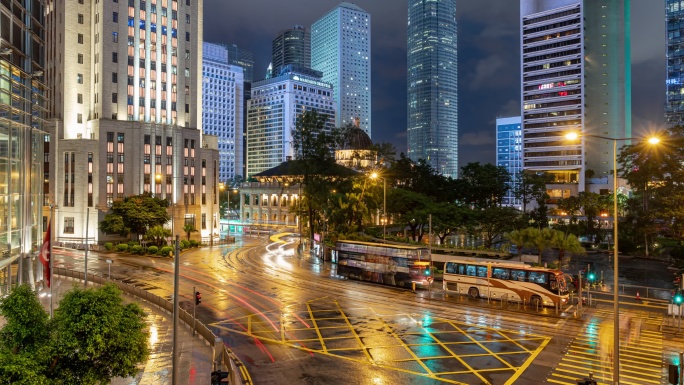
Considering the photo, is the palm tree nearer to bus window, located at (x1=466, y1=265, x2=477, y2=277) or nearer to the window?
bus window, located at (x1=466, y1=265, x2=477, y2=277)

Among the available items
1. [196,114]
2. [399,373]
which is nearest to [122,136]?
[196,114]

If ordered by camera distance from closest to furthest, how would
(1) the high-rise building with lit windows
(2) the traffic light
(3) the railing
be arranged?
(2) the traffic light
(3) the railing
(1) the high-rise building with lit windows

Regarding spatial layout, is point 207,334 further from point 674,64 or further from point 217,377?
point 674,64

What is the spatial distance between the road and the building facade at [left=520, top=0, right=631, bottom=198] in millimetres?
104418

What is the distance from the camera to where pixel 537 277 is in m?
34.0

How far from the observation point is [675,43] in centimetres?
13825

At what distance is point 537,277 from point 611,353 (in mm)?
10756

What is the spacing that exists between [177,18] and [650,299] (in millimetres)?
83612

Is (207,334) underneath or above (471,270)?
underneath

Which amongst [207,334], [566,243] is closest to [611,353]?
[207,334]

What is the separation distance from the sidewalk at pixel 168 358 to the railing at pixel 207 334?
1.52 feet

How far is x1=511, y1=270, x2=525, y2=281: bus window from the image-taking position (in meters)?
34.8

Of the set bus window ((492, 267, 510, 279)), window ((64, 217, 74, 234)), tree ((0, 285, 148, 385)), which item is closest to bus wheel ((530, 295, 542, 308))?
bus window ((492, 267, 510, 279))

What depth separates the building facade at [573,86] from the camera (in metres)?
127
